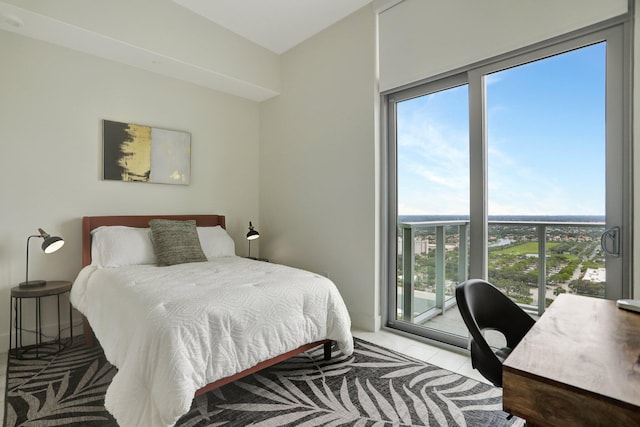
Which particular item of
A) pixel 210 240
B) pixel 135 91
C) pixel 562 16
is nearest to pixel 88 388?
pixel 210 240

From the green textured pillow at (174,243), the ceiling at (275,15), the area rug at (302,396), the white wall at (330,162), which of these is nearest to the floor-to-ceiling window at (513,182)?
the white wall at (330,162)

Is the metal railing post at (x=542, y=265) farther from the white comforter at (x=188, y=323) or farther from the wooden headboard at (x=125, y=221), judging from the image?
the wooden headboard at (x=125, y=221)

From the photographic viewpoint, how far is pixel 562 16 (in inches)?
78.4

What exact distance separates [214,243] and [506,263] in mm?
2638

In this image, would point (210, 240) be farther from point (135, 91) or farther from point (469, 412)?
point (469, 412)

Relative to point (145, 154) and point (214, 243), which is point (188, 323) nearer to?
point (214, 243)

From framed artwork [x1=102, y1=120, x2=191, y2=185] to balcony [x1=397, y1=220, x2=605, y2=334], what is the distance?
244 centimetres

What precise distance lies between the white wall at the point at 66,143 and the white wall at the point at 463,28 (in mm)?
2213

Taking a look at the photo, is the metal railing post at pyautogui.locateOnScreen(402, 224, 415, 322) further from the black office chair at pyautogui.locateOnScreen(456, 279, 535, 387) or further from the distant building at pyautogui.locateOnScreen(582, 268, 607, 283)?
the black office chair at pyautogui.locateOnScreen(456, 279, 535, 387)

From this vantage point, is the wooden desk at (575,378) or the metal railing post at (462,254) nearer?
the wooden desk at (575,378)

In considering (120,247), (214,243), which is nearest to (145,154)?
(120,247)

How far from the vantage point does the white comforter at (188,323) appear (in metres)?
1.46

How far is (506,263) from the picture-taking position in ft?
7.95

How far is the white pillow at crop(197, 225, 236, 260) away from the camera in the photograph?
3.23 m
